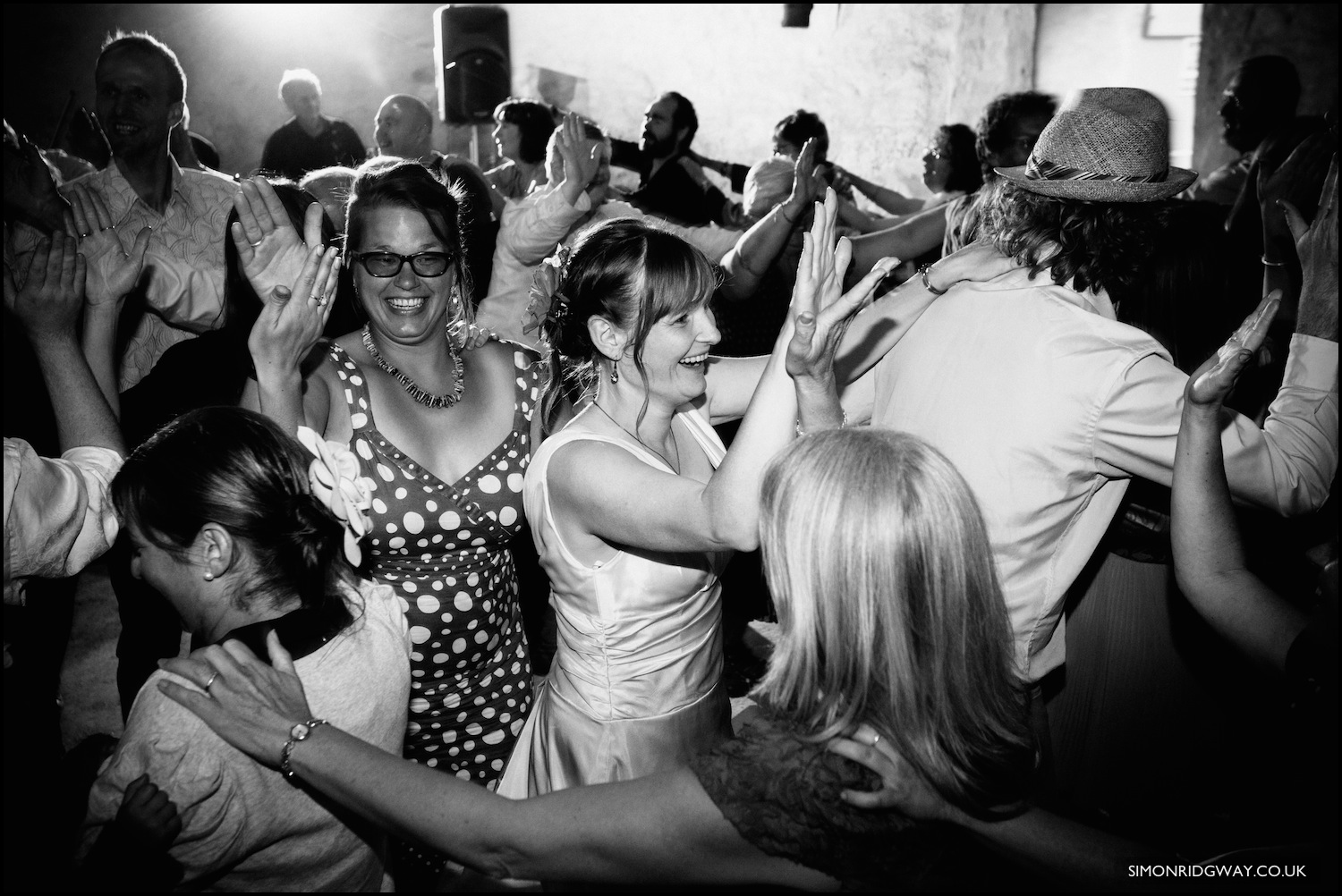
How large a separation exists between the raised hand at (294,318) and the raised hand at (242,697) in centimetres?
63

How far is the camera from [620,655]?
1.72 metres

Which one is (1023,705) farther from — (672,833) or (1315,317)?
(1315,317)

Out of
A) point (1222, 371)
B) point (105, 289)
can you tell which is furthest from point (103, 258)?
point (1222, 371)

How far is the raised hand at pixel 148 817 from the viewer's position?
1.15 m

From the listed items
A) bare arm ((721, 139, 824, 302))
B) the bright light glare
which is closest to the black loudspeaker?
the bright light glare

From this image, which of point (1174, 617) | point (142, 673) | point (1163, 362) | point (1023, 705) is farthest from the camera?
point (142, 673)

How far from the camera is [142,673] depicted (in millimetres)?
2547

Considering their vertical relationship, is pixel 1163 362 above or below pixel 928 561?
above

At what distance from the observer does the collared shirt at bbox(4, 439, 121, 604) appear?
4.31 ft

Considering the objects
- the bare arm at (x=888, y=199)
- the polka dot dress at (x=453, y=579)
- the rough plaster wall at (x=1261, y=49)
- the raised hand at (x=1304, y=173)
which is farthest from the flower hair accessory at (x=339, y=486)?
the rough plaster wall at (x=1261, y=49)

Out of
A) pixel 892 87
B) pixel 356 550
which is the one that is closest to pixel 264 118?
pixel 892 87

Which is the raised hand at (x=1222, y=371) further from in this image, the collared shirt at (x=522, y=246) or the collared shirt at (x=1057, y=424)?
the collared shirt at (x=522, y=246)

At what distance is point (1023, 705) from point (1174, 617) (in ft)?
3.20

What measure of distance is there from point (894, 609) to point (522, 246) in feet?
8.19
